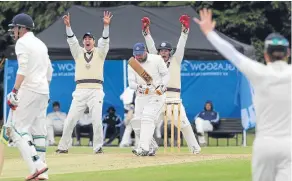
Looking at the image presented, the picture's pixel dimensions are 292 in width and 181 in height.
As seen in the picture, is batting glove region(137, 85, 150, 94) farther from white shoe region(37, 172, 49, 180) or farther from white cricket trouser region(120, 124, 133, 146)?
white cricket trouser region(120, 124, 133, 146)

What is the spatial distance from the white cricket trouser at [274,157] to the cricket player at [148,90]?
7726mm

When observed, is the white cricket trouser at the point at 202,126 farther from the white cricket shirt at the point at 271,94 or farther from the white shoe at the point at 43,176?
the white cricket shirt at the point at 271,94

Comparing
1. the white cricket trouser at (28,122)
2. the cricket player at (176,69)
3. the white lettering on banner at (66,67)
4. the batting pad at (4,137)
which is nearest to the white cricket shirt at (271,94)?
the white cricket trouser at (28,122)

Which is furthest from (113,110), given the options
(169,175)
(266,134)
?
(266,134)

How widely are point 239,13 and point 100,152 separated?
1923 centimetres

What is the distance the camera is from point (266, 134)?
8.82m

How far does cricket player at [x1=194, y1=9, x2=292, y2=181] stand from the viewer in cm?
876

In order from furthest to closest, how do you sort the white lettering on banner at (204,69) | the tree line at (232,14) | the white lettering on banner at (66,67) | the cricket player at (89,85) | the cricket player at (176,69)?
the tree line at (232,14)
the white lettering on banner at (66,67)
the white lettering on banner at (204,69)
the cricket player at (89,85)
the cricket player at (176,69)

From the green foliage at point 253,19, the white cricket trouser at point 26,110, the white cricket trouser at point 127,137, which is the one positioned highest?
the green foliage at point 253,19

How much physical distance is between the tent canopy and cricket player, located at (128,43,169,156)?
8.68m

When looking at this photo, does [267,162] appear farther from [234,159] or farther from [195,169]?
[234,159]

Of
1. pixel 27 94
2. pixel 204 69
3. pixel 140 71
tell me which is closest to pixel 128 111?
pixel 204 69

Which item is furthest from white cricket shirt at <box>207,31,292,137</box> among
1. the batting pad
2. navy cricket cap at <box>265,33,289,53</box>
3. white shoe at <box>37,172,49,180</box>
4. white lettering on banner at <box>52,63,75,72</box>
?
white lettering on banner at <box>52,63,75,72</box>

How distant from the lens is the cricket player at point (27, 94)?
40.0 feet
